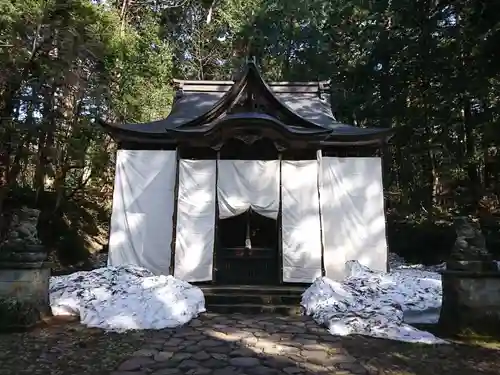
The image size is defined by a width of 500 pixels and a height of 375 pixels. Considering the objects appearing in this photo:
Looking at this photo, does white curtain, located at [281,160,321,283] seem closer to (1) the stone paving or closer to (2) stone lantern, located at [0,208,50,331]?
(1) the stone paving

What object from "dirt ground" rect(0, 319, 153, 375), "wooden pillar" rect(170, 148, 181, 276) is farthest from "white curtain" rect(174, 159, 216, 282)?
"dirt ground" rect(0, 319, 153, 375)

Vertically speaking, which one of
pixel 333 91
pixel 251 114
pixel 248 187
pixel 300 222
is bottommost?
pixel 300 222

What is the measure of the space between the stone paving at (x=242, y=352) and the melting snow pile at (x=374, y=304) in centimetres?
37

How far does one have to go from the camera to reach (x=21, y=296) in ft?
18.4

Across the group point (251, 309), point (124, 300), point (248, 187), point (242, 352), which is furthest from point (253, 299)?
point (242, 352)

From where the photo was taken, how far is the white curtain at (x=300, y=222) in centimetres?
821

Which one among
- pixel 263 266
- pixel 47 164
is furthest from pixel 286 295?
pixel 47 164

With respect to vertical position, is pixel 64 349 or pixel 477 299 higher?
pixel 477 299

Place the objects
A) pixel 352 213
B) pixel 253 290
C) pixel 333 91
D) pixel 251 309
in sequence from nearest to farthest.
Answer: pixel 251 309
pixel 253 290
pixel 352 213
pixel 333 91

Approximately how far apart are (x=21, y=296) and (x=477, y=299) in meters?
6.09

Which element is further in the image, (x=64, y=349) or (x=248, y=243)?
(x=248, y=243)

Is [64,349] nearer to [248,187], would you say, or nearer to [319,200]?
[248,187]

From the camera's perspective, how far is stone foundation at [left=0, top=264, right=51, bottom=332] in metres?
5.46

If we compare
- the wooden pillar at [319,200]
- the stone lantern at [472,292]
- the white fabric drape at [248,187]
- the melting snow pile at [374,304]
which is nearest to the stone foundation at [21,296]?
the white fabric drape at [248,187]
